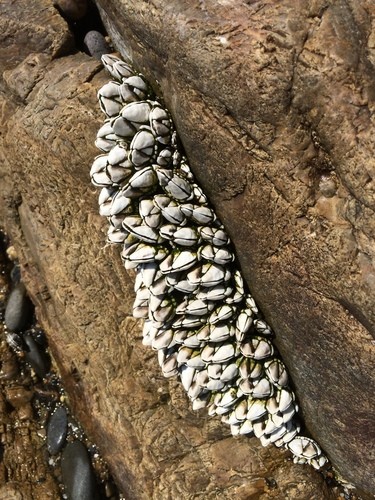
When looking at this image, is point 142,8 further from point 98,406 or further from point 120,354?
point 98,406

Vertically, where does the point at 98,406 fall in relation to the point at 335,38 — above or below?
below

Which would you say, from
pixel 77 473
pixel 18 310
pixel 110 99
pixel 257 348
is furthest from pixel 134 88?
pixel 77 473

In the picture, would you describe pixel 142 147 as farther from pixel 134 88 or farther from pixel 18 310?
pixel 18 310

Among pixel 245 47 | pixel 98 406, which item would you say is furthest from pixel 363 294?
pixel 98 406

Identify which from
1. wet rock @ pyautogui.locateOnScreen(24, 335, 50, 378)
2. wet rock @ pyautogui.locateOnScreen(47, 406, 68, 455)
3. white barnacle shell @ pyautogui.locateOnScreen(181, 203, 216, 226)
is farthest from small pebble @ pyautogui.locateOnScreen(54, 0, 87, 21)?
wet rock @ pyautogui.locateOnScreen(47, 406, 68, 455)

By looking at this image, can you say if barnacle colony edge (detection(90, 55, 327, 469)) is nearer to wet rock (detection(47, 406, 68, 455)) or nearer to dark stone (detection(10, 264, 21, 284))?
wet rock (detection(47, 406, 68, 455))

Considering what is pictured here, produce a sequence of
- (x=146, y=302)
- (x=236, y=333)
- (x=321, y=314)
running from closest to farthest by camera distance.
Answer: (x=321, y=314), (x=236, y=333), (x=146, y=302)

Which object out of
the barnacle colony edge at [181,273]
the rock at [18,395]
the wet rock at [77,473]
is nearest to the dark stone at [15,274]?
the rock at [18,395]
